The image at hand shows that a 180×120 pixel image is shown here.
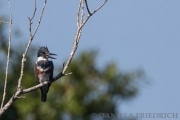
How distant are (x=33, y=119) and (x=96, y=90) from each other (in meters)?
1.32

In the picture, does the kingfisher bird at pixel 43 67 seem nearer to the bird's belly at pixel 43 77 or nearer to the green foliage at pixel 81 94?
the bird's belly at pixel 43 77

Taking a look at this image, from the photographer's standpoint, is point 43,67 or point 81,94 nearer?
point 43,67

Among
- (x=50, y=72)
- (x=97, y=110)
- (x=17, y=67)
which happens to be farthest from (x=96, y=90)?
(x=50, y=72)

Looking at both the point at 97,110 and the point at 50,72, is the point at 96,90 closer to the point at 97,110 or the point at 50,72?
the point at 97,110

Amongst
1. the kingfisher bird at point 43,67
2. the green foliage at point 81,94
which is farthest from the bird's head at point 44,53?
the green foliage at point 81,94

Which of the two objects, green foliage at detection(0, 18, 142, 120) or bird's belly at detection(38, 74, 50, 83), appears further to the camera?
green foliage at detection(0, 18, 142, 120)

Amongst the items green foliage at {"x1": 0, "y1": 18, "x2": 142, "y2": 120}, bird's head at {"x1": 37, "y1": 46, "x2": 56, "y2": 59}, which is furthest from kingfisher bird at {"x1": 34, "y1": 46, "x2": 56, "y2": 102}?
green foliage at {"x1": 0, "y1": 18, "x2": 142, "y2": 120}

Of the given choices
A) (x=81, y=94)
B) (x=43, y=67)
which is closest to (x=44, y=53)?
(x=43, y=67)

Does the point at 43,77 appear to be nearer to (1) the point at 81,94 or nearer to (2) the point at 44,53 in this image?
(2) the point at 44,53

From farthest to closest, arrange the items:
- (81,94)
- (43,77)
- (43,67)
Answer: (81,94) < (43,67) < (43,77)

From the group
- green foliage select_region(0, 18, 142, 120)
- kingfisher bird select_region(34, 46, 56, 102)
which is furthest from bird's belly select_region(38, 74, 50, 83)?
green foliage select_region(0, 18, 142, 120)

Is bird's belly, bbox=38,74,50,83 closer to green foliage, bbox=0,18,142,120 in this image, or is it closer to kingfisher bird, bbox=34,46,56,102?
kingfisher bird, bbox=34,46,56,102

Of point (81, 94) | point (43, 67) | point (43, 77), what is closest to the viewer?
point (43, 77)

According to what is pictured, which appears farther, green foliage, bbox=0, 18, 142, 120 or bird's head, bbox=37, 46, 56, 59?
green foliage, bbox=0, 18, 142, 120
